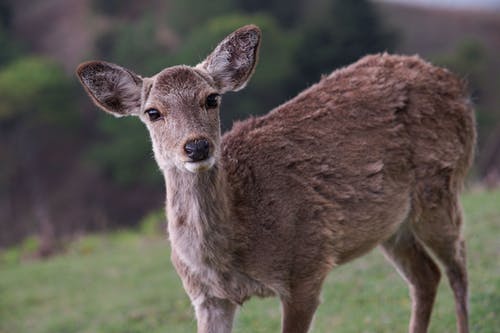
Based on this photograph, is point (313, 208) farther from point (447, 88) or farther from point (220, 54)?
point (447, 88)

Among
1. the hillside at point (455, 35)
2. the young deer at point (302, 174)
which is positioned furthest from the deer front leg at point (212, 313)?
the hillside at point (455, 35)

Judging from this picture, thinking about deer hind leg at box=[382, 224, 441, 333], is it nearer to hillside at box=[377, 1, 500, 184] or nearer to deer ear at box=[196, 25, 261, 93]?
deer ear at box=[196, 25, 261, 93]

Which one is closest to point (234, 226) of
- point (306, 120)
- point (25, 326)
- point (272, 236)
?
point (272, 236)

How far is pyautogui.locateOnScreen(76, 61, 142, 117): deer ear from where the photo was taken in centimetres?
702

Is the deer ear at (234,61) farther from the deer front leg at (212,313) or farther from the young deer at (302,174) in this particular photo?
the deer front leg at (212,313)

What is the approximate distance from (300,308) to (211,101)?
1.64 metres

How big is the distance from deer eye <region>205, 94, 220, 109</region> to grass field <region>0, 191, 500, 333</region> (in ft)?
10.3

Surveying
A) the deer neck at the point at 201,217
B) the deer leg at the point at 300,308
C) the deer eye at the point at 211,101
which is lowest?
the deer leg at the point at 300,308

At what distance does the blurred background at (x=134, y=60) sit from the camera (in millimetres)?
43656

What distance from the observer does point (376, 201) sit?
767 cm

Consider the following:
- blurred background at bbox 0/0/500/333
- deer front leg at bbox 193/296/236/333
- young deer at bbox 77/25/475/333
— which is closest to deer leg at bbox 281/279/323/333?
young deer at bbox 77/25/475/333

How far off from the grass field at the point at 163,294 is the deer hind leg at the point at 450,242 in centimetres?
42

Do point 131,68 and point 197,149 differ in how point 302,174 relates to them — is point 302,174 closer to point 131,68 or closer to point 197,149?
point 197,149

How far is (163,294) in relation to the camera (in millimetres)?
13156
